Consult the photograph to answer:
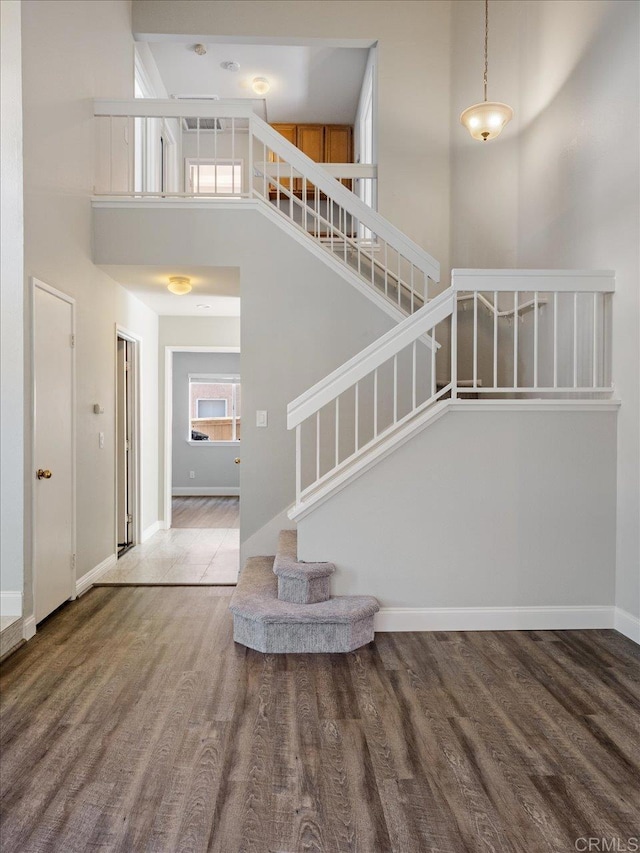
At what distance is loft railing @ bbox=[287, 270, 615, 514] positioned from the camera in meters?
3.30

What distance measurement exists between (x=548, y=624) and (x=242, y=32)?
589 cm

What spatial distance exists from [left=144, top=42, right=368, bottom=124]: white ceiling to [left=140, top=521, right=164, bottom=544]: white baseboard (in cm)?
519

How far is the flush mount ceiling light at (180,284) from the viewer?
4762 mm

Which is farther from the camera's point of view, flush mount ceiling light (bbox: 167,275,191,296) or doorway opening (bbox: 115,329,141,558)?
doorway opening (bbox: 115,329,141,558)

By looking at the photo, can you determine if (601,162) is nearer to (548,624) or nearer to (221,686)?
(548,624)

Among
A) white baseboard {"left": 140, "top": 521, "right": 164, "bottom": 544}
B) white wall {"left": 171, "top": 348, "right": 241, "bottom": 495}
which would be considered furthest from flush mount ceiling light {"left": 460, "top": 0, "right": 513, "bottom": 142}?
white wall {"left": 171, "top": 348, "right": 241, "bottom": 495}

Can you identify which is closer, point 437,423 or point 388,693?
point 388,693

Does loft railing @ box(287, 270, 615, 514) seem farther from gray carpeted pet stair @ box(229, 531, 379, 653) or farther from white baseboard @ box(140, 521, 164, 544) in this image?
white baseboard @ box(140, 521, 164, 544)

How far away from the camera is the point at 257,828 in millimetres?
1740

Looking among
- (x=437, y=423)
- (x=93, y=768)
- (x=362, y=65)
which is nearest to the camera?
(x=93, y=768)

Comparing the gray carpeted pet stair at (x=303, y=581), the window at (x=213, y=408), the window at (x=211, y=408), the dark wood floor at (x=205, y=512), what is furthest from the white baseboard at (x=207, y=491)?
the gray carpeted pet stair at (x=303, y=581)

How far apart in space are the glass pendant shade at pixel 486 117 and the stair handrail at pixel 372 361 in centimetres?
159

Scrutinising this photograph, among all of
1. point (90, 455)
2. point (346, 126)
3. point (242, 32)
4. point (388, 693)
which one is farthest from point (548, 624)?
point (346, 126)

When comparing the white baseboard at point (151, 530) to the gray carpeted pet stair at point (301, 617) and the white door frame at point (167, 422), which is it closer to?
the white door frame at point (167, 422)
